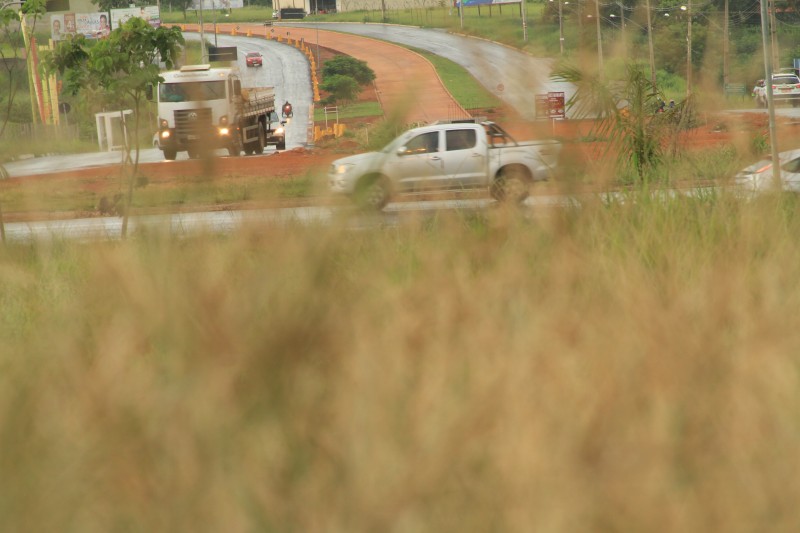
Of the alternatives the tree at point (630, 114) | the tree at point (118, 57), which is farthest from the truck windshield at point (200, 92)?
the tree at point (118, 57)

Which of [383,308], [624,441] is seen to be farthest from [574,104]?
[624,441]

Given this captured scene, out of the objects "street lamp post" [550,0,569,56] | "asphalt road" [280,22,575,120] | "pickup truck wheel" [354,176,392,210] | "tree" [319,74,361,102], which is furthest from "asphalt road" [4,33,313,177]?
"tree" [319,74,361,102]

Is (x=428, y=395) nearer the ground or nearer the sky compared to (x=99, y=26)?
nearer the ground

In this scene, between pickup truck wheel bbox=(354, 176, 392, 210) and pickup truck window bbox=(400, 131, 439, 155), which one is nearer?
pickup truck wheel bbox=(354, 176, 392, 210)

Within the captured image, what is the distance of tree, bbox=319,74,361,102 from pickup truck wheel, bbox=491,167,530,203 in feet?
166

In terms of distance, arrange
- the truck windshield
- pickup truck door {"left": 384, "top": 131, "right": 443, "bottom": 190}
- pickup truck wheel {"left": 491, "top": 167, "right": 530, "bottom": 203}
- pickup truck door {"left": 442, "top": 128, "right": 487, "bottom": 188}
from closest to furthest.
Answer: the truck windshield < pickup truck door {"left": 384, "top": 131, "right": 443, "bottom": 190} < pickup truck wheel {"left": 491, "top": 167, "right": 530, "bottom": 203} < pickup truck door {"left": 442, "top": 128, "right": 487, "bottom": 188}

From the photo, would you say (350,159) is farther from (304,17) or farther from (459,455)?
(304,17)

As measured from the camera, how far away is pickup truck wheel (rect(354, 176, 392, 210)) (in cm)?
344

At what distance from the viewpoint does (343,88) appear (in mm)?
61344

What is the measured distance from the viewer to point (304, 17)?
130375 mm

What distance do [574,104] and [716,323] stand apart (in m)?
3.80

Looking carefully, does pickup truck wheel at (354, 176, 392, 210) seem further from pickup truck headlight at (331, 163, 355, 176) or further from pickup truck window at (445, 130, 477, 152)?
pickup truck window at (445, 130, 477, 152)

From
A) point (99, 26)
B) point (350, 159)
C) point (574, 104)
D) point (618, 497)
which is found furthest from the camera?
point (99, 26)

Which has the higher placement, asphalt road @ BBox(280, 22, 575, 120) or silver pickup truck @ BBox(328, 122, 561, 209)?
asphalt road @ BBox(280, 22, 575, 120)
